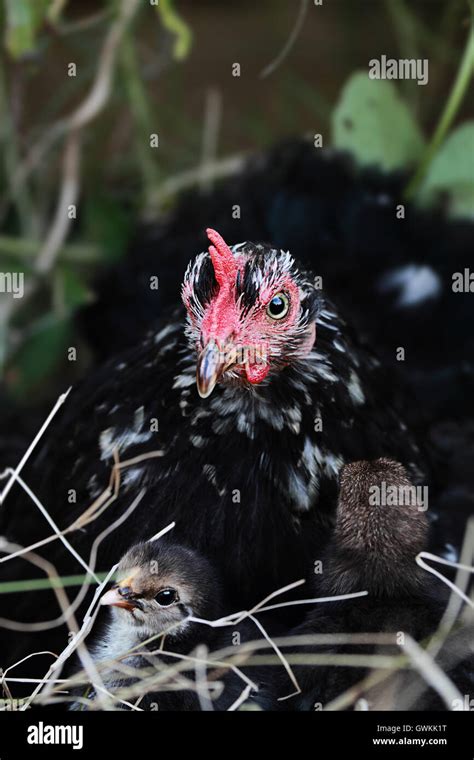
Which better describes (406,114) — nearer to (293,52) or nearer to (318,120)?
(318,120)

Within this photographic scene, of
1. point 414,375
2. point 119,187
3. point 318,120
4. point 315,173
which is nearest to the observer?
point 414,375

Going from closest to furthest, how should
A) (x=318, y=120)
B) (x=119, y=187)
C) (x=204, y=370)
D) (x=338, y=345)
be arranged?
(x=204, y=370), (x=338, y=345), (x=119, y=187), (x=318, y=120)

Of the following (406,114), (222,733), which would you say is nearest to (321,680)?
(222,733)

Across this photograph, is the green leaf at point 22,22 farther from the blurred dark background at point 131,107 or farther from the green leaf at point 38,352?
the green leaf at point 38,352

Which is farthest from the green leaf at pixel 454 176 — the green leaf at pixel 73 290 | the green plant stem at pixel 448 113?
the green leaf at pixel 73 290

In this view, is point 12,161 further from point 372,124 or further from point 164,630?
point 164,630

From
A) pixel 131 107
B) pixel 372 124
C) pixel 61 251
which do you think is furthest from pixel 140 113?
pixel 372 124
